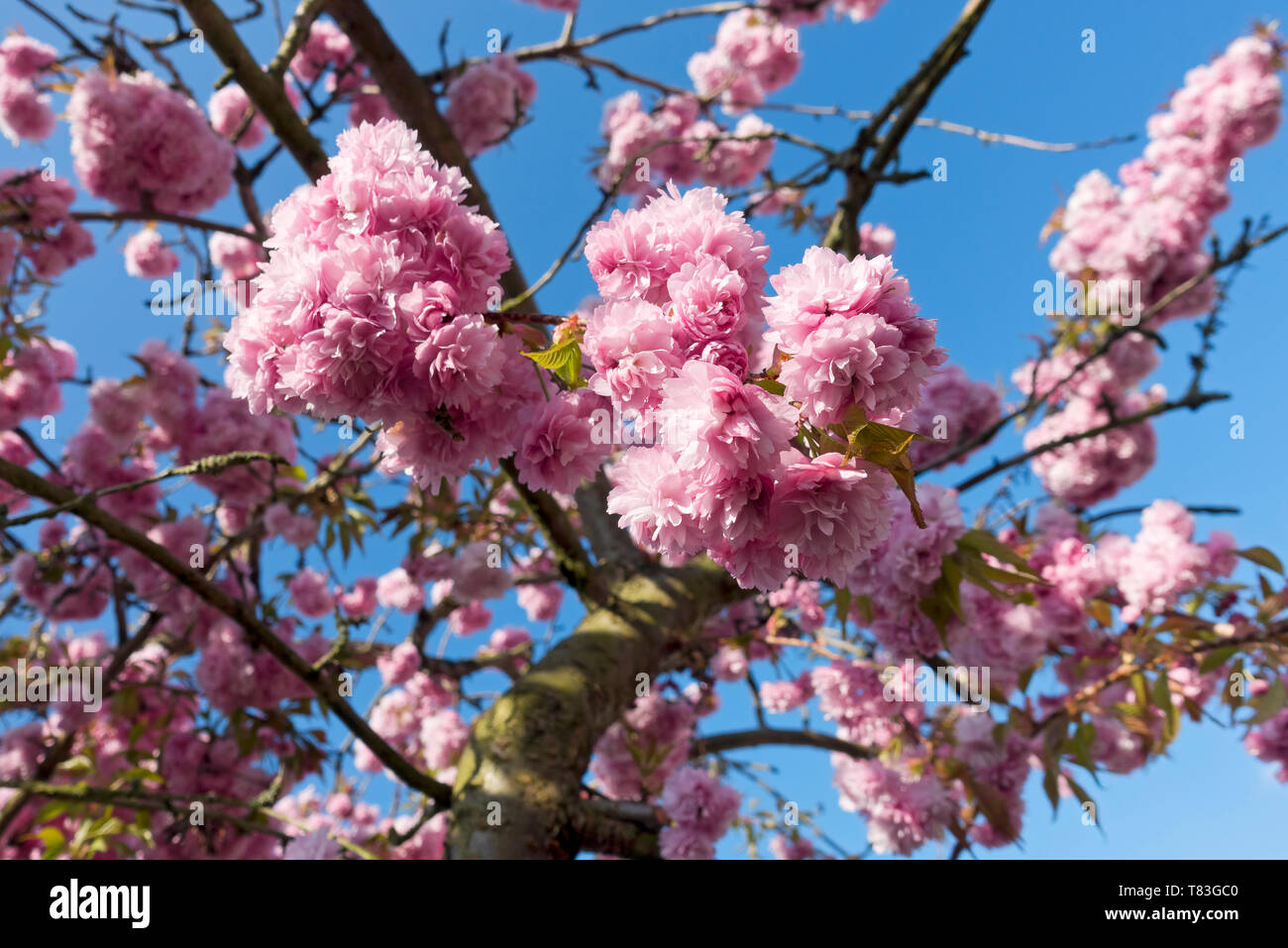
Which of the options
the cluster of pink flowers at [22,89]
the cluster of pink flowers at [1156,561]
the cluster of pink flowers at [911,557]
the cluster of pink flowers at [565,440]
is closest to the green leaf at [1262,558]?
the cluster of pink flowers at [1156,561]

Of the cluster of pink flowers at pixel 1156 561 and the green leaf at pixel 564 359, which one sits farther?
the cluster of pink flowers at pixel 1156 561

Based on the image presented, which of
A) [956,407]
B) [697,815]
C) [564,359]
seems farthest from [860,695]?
[564,359]

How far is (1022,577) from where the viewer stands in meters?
1.47

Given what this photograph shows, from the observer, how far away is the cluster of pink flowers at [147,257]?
4492mm

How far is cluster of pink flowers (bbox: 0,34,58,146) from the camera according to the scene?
3.56m

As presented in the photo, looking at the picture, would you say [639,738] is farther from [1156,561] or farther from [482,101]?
[482,101]

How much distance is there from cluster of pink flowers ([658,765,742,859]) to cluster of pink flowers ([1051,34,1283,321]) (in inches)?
145

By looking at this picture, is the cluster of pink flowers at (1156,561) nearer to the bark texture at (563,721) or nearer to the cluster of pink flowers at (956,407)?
the cluster of pink flowers at (956,407)

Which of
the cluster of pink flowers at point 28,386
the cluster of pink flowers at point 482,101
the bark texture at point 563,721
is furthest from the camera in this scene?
the cluster of pink flowers at point 482,101

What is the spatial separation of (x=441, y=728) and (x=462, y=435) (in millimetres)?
3701

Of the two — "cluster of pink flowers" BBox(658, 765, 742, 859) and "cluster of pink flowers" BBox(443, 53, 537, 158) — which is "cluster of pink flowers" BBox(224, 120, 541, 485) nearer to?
"cluster of pink flowers" BBox(658, 765, 742, 859)

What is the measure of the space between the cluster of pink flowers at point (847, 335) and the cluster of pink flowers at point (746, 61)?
15.6ft
